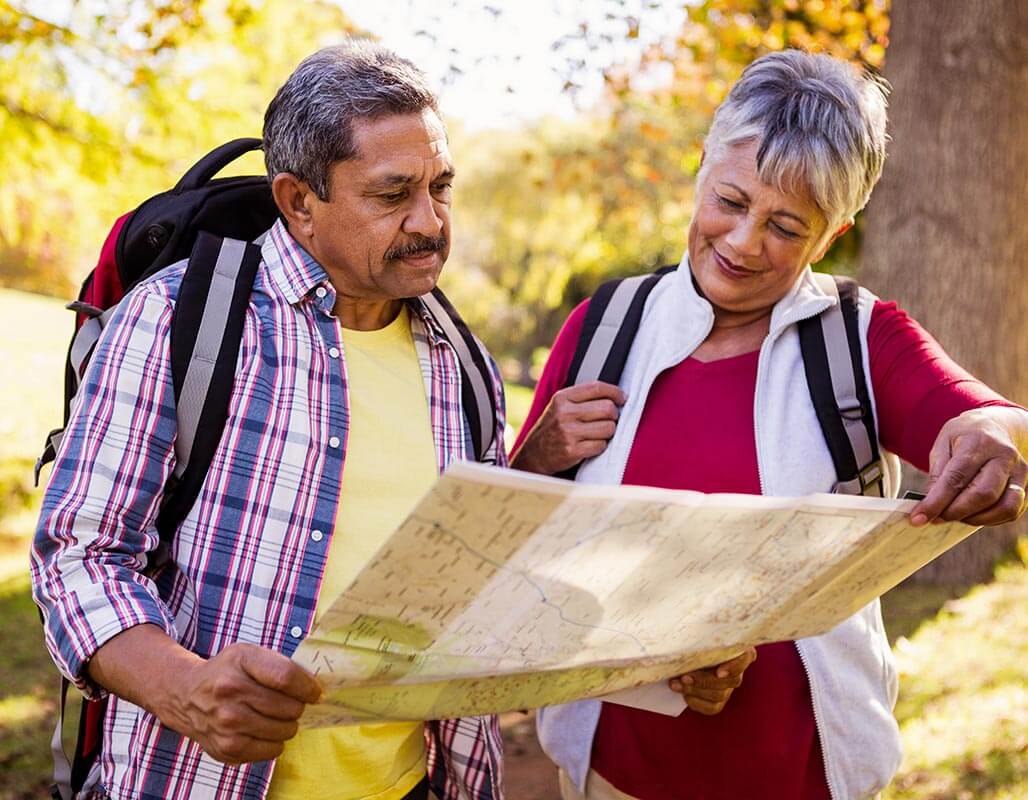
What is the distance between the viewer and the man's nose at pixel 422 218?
184 centimetres

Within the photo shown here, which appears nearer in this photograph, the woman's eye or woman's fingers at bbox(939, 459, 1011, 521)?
woman's fingers at bbox(939, 459, 1011, 521)

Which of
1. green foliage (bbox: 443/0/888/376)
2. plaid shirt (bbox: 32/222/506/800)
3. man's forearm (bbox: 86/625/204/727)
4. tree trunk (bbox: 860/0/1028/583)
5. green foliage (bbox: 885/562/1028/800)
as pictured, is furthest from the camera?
green foliage (bbox: 443/0/888/376)

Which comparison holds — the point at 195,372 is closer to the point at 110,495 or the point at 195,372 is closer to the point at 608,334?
the point at 110,495

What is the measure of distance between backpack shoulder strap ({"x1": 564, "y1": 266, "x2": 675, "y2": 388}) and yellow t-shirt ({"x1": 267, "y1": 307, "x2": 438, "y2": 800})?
15.0 inches

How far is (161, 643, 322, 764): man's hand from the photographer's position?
130 centimetres

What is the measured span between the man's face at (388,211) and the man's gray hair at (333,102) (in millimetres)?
→ 18

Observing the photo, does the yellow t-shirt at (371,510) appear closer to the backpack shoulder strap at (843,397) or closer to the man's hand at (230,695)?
the man's hand at (230,695)

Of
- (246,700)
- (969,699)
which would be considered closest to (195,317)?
(246,700)

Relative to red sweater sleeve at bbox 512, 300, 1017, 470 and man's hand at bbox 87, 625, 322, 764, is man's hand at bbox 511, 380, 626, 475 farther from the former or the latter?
man's hand at bbox 87, 625, 322, 764

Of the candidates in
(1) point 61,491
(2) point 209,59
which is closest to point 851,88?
(1) point 61,491

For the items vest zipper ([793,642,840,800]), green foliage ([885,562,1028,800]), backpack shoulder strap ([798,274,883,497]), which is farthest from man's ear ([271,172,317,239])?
green foliage ([885,562,1028,800])

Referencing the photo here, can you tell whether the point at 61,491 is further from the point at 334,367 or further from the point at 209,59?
the point at 209,59

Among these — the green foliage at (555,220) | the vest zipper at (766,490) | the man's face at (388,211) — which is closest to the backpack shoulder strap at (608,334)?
the vest zipper at (766,490)

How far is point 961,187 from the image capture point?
5.41 m
